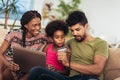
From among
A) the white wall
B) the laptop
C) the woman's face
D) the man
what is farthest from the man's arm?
the white wall

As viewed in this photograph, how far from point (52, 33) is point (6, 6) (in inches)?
80.1

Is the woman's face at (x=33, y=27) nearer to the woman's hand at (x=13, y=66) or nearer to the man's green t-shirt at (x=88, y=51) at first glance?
the woman's hand at (x=13, y=66)

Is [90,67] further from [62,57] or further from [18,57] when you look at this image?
[18,57]

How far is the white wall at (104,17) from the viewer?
5.29 m

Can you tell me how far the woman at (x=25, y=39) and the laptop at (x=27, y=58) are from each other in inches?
10.2

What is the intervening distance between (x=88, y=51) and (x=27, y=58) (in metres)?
0.51

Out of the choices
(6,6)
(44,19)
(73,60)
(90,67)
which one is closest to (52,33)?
(73,60)

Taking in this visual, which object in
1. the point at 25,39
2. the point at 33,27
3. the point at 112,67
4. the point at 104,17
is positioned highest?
the point at 33,27

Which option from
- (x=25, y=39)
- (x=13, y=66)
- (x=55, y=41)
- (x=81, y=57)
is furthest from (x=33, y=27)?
(x=81, y=57)

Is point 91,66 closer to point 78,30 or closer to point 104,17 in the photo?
point 78,30

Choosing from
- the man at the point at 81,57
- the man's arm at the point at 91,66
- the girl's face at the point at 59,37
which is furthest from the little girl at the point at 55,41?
the man's arm at the point at 91,66

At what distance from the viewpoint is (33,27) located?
8.80ft

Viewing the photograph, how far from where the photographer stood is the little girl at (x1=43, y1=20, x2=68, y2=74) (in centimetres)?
245

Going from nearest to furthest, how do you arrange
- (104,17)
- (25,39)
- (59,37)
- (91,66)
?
1. (91,66)
2. (59,37)
3. (25,39)
4. (104,17)
